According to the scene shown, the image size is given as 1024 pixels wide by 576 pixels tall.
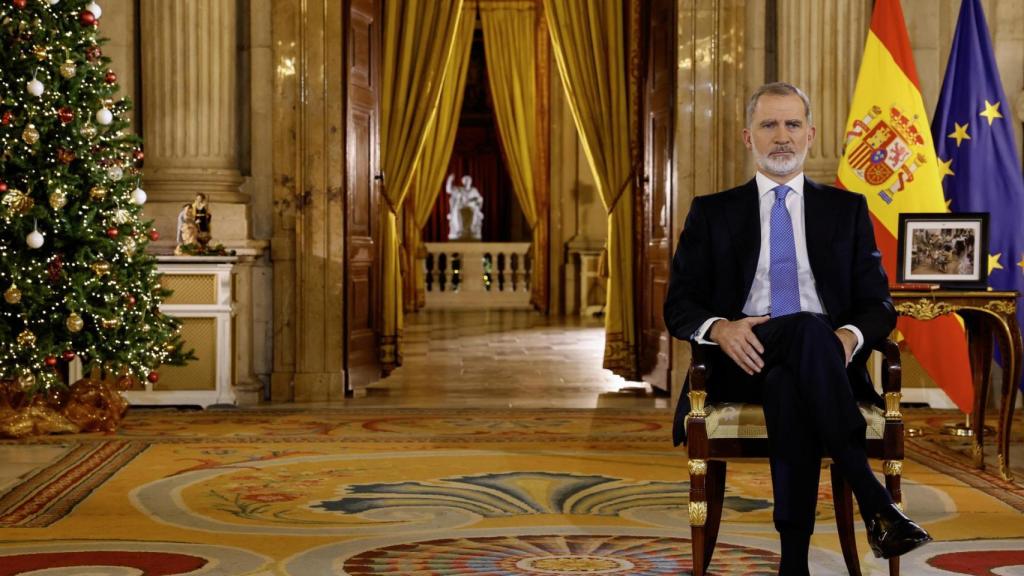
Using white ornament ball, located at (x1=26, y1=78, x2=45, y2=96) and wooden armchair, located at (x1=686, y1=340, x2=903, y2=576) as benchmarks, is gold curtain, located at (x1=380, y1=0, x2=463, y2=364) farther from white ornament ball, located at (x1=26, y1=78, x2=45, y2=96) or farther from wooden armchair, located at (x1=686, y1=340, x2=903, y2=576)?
wooden armchair, located at (x1=686, y1=340, x2=903, y2=576)

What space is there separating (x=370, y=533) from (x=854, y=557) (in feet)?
4.63

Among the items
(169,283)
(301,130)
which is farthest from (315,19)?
(169,283)

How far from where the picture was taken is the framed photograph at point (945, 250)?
17.0ft

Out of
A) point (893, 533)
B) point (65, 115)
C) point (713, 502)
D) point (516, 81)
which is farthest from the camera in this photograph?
point (516, 81)

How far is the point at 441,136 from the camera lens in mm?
16266

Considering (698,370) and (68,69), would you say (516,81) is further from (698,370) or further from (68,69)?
(698,370)

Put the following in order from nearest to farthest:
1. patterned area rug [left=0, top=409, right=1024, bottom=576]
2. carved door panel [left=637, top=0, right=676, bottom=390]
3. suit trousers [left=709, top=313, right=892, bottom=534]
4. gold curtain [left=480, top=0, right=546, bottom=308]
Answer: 1. suit trousers [left=709, top=313, right=892, bottom=534]
2. patterned area rug [left=0, top=409, right=1024, bottom=576]
3. carved door panel [left=637, top=0, right=676, bottom=390]
4. gold curtain [left=480, top=0, right=546, bottom=308]

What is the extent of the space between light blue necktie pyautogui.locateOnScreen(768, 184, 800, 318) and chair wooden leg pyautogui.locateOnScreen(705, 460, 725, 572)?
485 millimetres

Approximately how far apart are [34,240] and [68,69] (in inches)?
30.4

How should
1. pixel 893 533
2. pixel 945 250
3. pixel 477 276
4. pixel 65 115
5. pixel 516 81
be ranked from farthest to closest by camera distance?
pixel 477 276 < pixel 516 81 < pixel 65 115 < pixel 945 250 < pixel 893 533

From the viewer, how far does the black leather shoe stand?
2910mm

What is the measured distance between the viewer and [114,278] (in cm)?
617

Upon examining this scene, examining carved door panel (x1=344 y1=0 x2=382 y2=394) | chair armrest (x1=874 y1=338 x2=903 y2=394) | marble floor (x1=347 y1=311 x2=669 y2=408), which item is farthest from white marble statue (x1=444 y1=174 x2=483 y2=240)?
chair armrest (x1=874 y1=338 x2=903 y2=394)

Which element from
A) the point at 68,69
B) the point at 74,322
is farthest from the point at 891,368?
the point at 68,69
